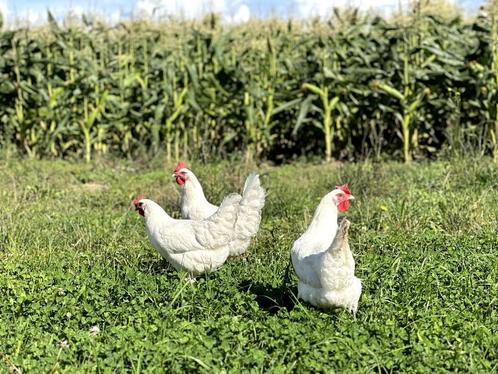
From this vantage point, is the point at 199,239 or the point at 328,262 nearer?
the point at 328,262

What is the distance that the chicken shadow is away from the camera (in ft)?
16.2

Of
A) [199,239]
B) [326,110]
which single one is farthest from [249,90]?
[199,239]

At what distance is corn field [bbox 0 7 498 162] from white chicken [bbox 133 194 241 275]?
6461mm

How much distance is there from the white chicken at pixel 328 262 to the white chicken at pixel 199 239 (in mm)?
734

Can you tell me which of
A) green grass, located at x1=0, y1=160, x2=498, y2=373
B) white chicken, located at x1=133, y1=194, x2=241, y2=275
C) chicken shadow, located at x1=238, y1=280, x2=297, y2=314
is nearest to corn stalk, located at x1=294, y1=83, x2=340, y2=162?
green grass, located at x1=0, y1=160, x2=498, y2=373

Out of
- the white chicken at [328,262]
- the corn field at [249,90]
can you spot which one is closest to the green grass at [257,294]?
the white chicken at [328,262]

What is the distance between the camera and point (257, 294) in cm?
504

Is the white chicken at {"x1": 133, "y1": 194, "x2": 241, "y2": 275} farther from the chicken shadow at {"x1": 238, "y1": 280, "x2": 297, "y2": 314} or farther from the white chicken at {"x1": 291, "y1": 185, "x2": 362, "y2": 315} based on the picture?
the white chicken at {"x1": 291, "y1": 185, "x2": 362, "y2": 315}

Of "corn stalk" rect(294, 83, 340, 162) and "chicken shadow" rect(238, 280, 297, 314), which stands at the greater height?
"corn stalk" rect(294, 83, 340, 162)

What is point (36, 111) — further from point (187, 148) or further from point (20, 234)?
point (20, 234)

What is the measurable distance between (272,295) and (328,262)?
88cm

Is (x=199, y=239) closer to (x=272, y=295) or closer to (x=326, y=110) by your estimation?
(x=272, y=295)

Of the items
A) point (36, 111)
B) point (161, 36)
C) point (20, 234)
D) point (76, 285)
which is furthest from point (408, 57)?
point (76, 285)

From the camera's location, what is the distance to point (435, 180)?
9.39m
